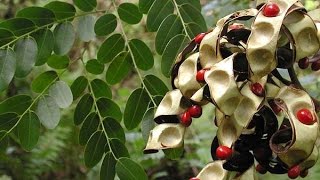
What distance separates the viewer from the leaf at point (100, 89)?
1170mm

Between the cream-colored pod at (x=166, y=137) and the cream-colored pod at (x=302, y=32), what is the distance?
0.17 metres

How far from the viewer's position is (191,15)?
110 centimetres

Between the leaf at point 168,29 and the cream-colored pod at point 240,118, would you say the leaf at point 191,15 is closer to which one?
the leaf at point 168,29

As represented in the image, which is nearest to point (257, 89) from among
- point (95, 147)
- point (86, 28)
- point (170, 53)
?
point (170, 53)

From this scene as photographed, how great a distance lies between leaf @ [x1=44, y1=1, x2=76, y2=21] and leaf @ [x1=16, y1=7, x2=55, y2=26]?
0.02m

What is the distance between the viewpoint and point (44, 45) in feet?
3.58

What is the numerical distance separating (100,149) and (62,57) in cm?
24

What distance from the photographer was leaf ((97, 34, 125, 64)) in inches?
45.6

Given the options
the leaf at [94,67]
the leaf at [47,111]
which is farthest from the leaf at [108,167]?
the leaf at [94,67]

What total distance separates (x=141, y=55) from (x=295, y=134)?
60 centimetres

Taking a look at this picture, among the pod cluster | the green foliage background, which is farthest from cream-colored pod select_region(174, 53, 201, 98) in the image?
the green foliage background

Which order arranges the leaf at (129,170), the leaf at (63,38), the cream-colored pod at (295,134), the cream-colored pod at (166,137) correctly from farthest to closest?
the leaf at (63,38) → the leaf at (129,170) → the cream-colored pod at (166,137) → the cream-colored pod at (295,134)

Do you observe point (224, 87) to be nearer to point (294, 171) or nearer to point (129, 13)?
point (294, 171)

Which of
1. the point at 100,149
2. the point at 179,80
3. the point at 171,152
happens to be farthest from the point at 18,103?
the point at 179,80
